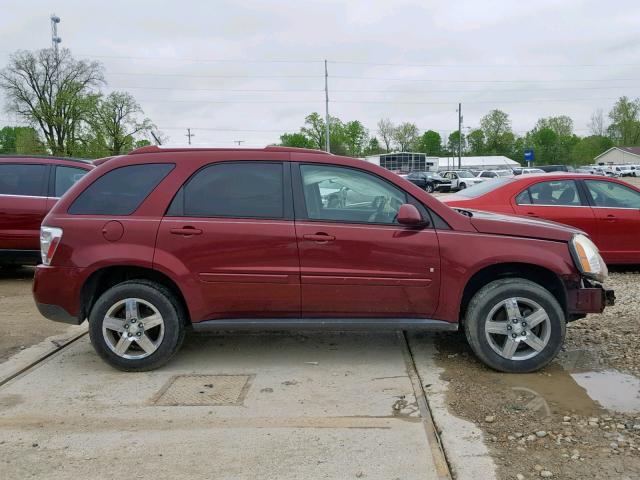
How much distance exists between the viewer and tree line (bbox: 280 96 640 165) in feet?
363

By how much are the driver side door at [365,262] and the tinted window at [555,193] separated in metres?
3.93

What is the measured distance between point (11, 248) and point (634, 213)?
27.5ft

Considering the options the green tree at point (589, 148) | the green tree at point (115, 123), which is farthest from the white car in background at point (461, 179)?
the green tree at point (589, 148)

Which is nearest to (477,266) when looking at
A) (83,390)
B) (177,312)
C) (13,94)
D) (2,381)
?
(177,312)

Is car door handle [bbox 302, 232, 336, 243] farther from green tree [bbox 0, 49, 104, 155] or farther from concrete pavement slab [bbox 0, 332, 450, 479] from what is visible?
green tree [bbox 0, 49, 104, 155]

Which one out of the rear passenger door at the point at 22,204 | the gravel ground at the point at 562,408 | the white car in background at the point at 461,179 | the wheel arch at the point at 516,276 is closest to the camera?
the gravel ground at the point at 562,408

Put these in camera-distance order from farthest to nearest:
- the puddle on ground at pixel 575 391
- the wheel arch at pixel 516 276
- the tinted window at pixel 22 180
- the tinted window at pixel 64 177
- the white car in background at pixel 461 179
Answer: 1. the white car in background at pixel 461 179
2. the tinted window at pixel 64 177
3. the tinted window at pixel 22 180
4. the wheel arch at pixel 516 276
5. the puddle on ground at pixel 575 391

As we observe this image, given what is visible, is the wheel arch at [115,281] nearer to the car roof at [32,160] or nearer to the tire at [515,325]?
the tire at [515,325]

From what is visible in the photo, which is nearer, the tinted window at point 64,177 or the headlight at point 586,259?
the headlight at point 586,259

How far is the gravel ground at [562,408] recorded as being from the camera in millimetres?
3033

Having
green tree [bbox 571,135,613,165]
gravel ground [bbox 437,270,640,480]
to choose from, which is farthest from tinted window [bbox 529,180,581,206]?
green tree [bbox 571,135,613,165]

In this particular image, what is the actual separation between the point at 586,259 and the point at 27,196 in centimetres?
702

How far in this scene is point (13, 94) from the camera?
1981 inches

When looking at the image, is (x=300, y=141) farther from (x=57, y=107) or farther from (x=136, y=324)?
(x=136, y=324)
